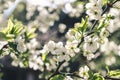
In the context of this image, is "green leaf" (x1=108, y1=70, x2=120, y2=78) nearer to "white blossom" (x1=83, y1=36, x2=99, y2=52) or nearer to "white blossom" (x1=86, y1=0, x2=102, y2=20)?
"white blossom" (x1=83, y1=36, x2=99, y2=52)

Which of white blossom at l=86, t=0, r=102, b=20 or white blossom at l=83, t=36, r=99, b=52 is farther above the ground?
white blossom at l=86, t=0, r=102, b=20

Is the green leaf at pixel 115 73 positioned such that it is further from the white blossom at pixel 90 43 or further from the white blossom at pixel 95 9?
the white blossom at pixel 95 9

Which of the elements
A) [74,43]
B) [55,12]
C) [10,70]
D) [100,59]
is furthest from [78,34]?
[10,70]

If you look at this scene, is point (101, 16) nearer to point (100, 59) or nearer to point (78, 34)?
point (78, 34)

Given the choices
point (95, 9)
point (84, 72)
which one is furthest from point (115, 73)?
point (95, 9)

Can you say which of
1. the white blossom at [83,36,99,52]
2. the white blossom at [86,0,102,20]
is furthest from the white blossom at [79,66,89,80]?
the white blossom at [86,0,102,20]

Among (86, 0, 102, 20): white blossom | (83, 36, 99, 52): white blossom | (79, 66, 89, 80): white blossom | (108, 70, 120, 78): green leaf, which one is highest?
(86, 0, 102, 20): white blossom

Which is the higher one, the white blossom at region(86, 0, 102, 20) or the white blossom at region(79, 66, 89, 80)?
the white blossom at region(86, 0, 102, 20)

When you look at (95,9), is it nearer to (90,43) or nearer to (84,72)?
(90,43)

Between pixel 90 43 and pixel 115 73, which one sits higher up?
pixel 90 43

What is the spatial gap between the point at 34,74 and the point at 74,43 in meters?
11.8

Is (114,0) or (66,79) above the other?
(114,0)

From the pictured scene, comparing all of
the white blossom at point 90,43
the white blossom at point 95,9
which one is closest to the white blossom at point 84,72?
the white blossom at point 90,43

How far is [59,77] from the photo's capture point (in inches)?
104
